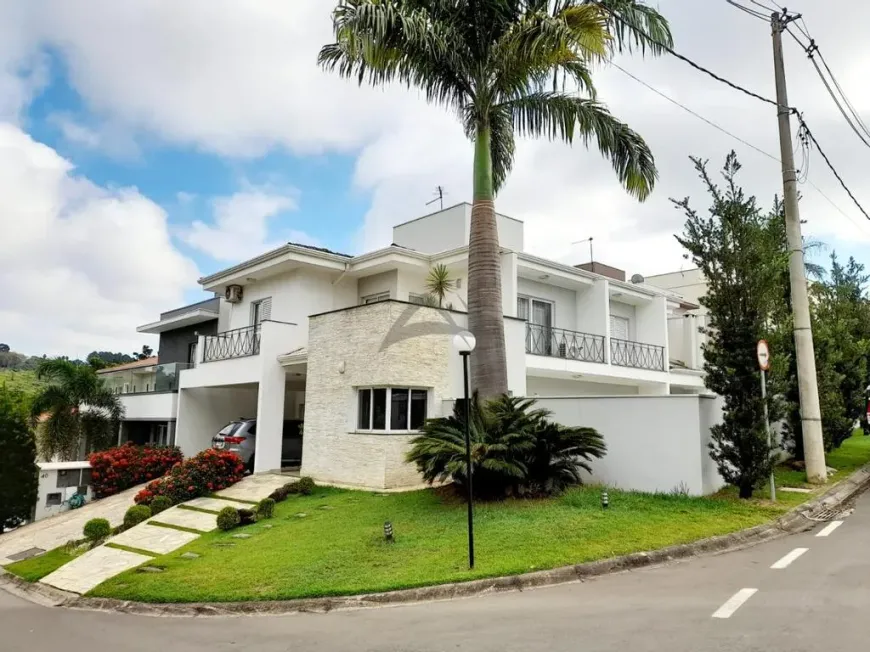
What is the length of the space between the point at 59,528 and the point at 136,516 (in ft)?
10.0

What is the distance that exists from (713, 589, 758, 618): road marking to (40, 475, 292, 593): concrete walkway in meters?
8.07

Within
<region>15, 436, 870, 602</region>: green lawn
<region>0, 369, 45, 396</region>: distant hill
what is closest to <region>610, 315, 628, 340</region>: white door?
<region>15, 436, 870, 602</region>: green lawn

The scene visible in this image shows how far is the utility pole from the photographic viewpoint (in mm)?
12453

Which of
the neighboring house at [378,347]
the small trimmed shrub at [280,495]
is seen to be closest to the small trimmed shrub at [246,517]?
the small trimmed shrub at [280,495]

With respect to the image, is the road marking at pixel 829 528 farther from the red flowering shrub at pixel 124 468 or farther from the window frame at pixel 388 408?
the red flowering shrub at pixel 124 468

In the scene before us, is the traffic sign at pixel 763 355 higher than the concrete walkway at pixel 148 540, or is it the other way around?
the traffic sign at pixel 763 355

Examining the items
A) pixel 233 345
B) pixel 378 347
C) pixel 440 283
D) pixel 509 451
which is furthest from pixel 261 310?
pixel 509 451

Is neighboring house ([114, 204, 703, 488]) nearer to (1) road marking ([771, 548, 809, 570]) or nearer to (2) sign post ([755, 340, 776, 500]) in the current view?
(2) sign post ([755, 340, 776, 500])

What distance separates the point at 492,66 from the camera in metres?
12.7

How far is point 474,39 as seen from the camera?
12812mm

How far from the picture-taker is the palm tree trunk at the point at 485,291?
12.3 meters

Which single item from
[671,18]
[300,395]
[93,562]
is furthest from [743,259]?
[300,395]

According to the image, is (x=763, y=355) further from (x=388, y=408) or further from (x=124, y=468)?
(x=124, y=468)

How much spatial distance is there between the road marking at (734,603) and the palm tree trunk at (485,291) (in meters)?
6.45
